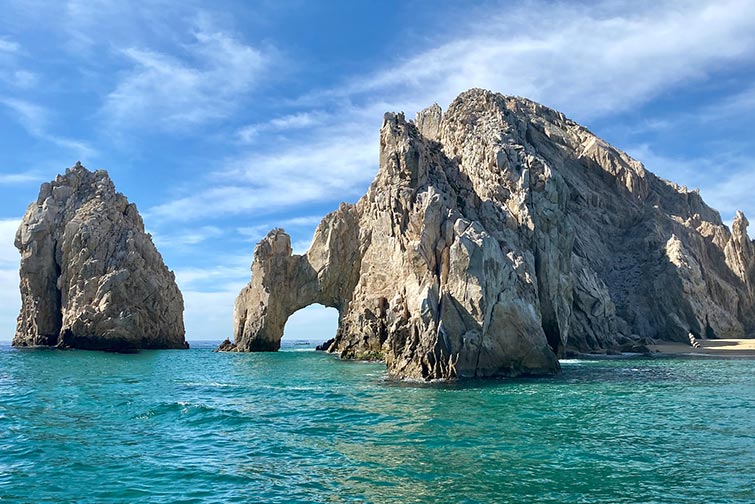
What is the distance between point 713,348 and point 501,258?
4050cm

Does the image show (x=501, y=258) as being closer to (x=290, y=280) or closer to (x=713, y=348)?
(x=713, y=348)

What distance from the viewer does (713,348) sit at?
209 ft

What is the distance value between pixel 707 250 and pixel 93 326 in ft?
309

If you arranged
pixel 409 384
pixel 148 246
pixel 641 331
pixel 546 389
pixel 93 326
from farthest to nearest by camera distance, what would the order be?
1. pixel 148 246
2. pixel 93 326
3. pixel 641 331
4. pixel 409 384
5. pixel 546 389

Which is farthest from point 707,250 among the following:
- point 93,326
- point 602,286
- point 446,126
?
point 93,326

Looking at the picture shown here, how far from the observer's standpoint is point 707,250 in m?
88.3

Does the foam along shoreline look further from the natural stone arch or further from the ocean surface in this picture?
the natural stone arch

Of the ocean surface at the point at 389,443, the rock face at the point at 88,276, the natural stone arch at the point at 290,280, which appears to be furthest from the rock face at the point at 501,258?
the rock face at the point at 88,276

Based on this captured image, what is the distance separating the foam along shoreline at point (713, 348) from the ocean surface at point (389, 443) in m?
26.2

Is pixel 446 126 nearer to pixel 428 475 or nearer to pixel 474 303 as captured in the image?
pixel 474 303

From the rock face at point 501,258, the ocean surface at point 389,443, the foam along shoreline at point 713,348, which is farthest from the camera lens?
the foam along shoreline at point 713,348

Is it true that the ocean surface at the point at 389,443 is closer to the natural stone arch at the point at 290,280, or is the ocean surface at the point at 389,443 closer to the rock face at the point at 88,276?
the natural stone arch at the point at 290,280

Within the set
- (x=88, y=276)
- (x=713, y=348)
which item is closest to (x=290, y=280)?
(x=88, y=276)

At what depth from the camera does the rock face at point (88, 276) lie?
8288 centimetres
